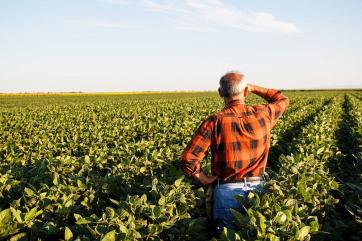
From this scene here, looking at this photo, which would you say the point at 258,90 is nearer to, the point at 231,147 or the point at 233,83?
the point at 233,83

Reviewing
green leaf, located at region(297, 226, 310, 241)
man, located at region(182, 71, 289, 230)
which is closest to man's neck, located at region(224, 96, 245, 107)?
man, located at region(182, 71, 289, 230)

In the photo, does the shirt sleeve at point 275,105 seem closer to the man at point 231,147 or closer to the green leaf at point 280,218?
the man at point 231,147

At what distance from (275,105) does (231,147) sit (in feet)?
2.76

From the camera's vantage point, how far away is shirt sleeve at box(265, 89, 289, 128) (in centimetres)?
387

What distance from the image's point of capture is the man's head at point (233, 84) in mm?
3377

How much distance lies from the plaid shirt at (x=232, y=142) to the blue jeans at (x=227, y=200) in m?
0.09

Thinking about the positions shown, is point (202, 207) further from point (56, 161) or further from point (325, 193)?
point (56, 161)

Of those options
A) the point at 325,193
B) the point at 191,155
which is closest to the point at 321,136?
the point at 325,193

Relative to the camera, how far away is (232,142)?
11.3ft

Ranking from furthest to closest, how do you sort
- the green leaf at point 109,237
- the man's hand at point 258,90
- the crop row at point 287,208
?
1. the man's hand at point 258,90
2. the crop row at point 287,208
3. the green leaf at point 109,237

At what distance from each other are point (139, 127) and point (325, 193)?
1071 centimetres

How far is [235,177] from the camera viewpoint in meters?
3.58

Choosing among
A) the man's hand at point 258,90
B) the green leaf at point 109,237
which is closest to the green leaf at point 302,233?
the green leaf at point 109,237

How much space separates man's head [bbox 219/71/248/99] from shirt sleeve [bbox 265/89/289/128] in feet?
1.79
